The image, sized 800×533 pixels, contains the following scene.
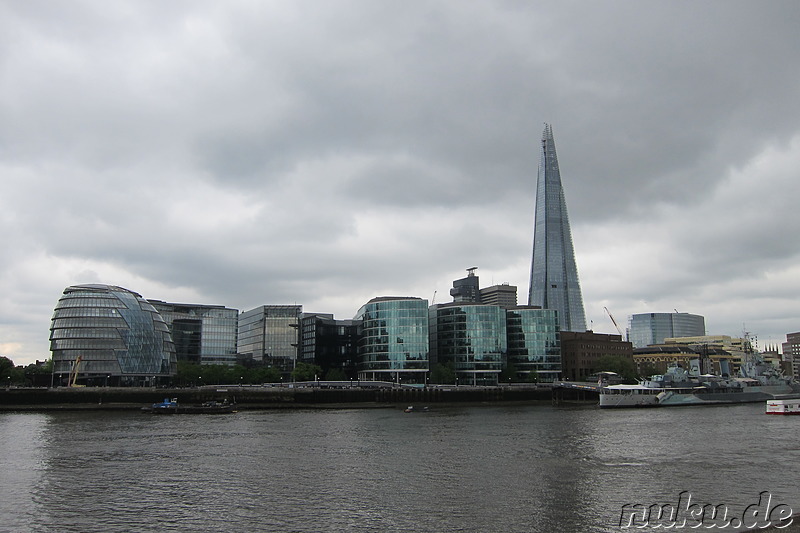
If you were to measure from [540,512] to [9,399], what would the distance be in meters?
129

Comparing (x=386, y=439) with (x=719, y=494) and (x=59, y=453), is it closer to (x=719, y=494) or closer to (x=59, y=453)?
(x=59, y=453)

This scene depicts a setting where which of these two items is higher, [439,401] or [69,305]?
[69,305]

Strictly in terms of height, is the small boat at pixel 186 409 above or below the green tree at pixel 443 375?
below

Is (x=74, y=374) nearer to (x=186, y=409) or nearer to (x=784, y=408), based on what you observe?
(x=186, y=409)

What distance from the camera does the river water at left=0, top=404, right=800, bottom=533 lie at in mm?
35094

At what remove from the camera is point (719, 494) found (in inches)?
1548

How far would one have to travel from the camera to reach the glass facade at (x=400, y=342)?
192 metres

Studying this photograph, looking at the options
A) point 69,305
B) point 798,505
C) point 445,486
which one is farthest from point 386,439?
point 69,305

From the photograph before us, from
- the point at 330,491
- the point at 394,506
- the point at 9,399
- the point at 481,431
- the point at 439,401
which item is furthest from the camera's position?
the point at 439,401

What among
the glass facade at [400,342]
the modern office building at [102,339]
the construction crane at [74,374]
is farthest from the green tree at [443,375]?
the construction crane at [74,374]

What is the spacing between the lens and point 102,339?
594 ft

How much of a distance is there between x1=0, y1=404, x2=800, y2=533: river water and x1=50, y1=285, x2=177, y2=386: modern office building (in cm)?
10198

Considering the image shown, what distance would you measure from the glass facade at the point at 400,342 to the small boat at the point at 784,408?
319 ft

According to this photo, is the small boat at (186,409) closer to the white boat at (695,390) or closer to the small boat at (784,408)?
the white boat at (695,390)
